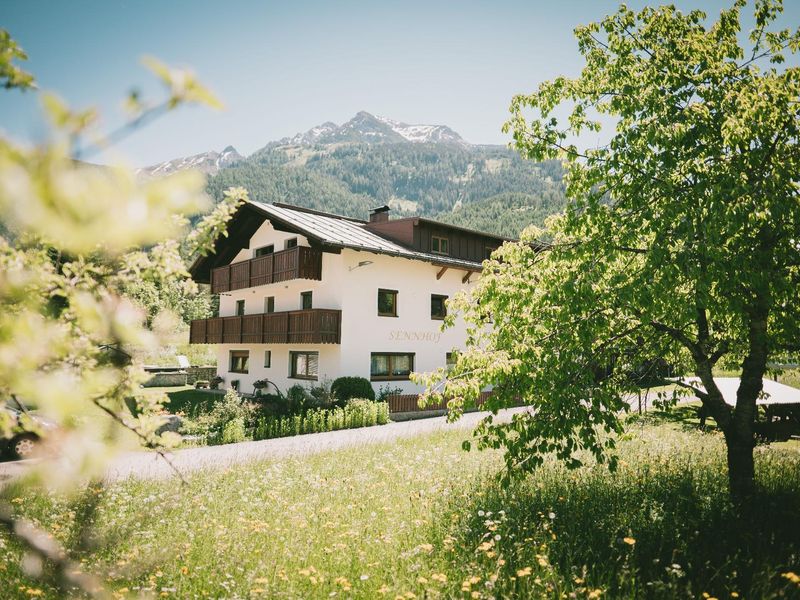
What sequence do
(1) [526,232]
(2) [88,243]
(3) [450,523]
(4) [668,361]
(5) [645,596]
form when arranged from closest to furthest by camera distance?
1. (2) [88,243]
2. (5) [645,596]
3. (3) [450,523]
4. (1) [526,232]
5. (4) [668,361]

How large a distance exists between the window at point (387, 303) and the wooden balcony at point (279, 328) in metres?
2.67

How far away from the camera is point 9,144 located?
118 cm

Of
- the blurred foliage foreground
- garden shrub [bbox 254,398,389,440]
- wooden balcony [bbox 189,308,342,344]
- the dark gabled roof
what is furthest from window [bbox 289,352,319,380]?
the blurred foliage foreground

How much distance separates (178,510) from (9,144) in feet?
25.1

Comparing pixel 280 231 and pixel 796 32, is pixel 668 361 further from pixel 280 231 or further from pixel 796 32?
pixel 280 231

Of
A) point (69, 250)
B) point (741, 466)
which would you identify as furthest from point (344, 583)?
point (741, 466)

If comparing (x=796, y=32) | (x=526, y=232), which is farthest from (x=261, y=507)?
(x=796, y=32)

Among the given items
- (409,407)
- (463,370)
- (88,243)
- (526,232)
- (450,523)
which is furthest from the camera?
(409,407)

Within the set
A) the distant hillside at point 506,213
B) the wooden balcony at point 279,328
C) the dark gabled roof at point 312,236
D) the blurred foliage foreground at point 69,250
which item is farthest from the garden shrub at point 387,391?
the distant hillside at point 506,213

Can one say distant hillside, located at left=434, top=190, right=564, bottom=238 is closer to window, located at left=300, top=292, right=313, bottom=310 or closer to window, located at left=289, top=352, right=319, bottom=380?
window, located at left=300, top=292, right=313, bottom=310

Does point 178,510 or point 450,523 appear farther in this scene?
point 178,510

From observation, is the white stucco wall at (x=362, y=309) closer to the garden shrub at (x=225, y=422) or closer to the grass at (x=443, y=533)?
the garden shrub at (x=225, y=422)

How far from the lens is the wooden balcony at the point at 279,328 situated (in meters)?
22.3

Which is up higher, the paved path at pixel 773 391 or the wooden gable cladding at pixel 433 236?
the wooden gable cladding at pixel 433 236
